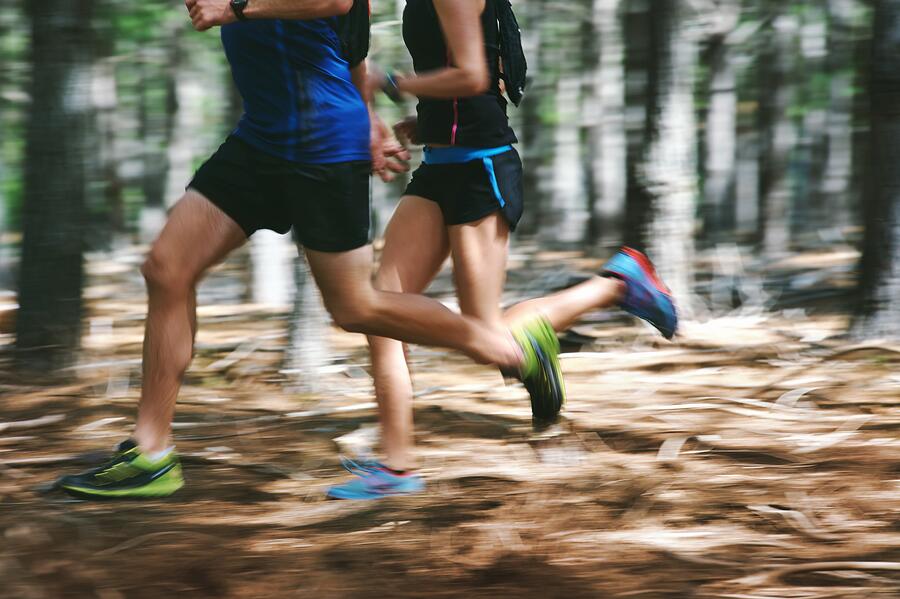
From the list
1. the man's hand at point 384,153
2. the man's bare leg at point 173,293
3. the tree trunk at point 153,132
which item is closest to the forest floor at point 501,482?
the man's bare leg at point 173,293

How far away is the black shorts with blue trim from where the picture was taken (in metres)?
4.41

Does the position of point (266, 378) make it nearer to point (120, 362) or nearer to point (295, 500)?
point (120, 362)

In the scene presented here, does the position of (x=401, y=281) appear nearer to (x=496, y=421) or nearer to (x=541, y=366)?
(x=541, y=366)

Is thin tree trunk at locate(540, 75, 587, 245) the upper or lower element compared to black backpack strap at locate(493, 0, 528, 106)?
lower

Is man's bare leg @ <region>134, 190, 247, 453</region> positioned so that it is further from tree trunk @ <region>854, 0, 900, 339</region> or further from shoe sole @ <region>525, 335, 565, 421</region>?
tree trunk @ <region>854, 0, 900, 339</region>

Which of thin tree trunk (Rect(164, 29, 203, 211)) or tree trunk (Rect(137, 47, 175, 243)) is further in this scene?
tree trunk (Rect(137, 47, 175, 243))

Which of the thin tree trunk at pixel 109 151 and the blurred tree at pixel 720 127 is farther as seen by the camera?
the thin tree trunk at pixel 109 151

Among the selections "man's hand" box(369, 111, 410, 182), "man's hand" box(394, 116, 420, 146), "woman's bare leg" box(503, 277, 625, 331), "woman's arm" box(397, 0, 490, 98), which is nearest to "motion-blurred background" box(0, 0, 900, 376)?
"woman's bare leg" box(503, 277, 625, 331)

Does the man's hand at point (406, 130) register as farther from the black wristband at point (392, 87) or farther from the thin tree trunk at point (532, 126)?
the thin tree trunk at point (532, 126)

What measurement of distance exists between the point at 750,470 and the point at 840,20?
1495cm

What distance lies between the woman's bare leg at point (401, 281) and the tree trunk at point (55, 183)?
2.96m

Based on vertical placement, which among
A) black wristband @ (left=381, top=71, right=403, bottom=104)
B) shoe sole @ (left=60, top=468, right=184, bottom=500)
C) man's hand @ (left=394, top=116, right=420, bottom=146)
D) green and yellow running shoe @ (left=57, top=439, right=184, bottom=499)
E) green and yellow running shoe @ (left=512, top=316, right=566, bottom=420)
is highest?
black wristband @ (left=381, top=71, right=403, bottom=104)

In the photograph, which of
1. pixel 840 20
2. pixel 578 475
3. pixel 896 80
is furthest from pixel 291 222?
pixel 840 20

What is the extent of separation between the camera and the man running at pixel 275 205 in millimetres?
3986
